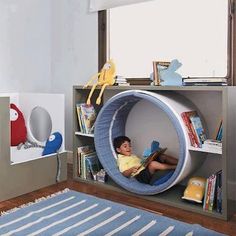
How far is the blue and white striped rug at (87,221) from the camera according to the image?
158 cm

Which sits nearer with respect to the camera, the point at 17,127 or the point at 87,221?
the point at 87,221

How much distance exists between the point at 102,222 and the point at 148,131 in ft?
3.07

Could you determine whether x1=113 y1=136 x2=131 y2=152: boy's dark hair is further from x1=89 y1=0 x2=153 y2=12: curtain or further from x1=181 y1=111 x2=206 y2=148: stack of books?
x1=89 y1=0 x2=153 y2=12: curtain

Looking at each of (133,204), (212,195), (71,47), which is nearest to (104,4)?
(71,47)

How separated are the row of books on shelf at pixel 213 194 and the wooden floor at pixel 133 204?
0.24ft

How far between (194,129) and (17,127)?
1.49 m

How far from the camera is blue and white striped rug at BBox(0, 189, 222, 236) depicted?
5.20 feet

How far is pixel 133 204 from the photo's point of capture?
196 centimetres

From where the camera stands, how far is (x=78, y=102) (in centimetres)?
243

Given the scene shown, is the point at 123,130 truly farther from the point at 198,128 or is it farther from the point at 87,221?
the point at 87,221

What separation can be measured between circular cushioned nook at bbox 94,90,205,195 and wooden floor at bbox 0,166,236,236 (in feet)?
0.28


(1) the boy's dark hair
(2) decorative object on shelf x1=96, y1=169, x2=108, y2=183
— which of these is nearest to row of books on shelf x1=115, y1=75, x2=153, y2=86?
(1) the boy's dark hair

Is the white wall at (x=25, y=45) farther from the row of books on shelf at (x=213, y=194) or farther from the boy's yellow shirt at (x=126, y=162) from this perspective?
the row of books on shelf at (x=213, y=194)

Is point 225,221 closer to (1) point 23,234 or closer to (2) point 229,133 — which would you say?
(2) point 229,133
